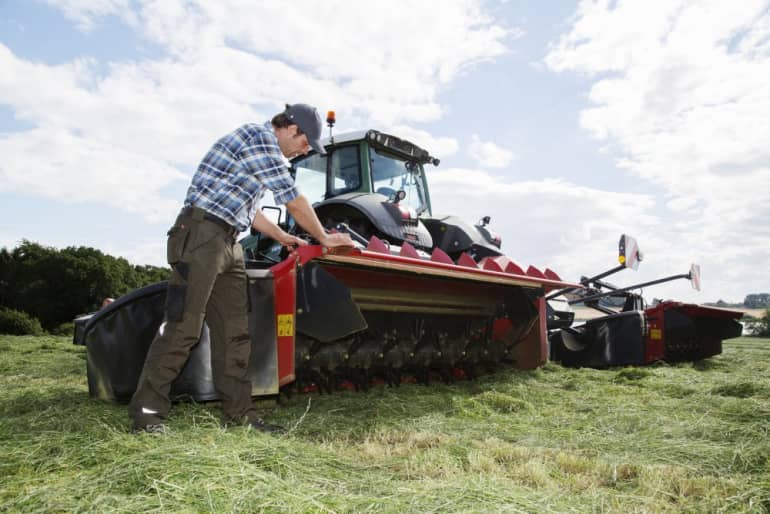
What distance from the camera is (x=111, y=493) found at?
5.81ft

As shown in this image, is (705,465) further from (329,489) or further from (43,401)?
(43,401)

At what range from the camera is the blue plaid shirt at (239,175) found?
2.79 meters

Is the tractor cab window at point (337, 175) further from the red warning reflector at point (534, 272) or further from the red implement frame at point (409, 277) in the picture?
the red warning reflector at point (534, 272)

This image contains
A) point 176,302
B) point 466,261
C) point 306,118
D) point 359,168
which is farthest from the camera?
point 359,168

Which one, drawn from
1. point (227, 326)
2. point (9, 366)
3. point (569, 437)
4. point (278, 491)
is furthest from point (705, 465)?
point (9, 366)

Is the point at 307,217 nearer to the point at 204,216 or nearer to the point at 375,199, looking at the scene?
Result: the point at 204,216

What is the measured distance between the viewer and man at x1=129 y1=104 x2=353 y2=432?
2.70 meters

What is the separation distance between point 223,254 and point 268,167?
451mm

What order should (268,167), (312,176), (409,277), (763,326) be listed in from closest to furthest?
(268,167)
(409,277)
(312,176)
(763,326)

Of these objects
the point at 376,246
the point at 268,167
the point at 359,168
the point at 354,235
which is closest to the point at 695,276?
the point at 359,168

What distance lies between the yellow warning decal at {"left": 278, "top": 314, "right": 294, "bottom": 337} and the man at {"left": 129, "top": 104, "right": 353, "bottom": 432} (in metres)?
0.27

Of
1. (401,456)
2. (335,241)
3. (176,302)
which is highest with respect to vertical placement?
(335,241)

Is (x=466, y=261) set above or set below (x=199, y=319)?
above

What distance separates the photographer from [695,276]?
771 centimetres
